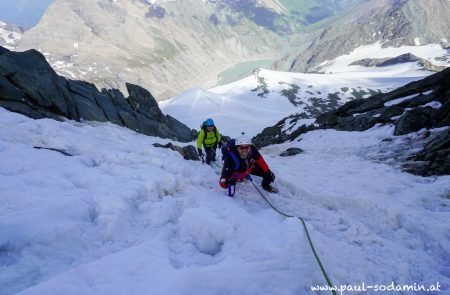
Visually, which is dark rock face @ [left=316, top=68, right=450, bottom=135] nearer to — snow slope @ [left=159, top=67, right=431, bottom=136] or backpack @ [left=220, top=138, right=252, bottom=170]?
backpack @ [left=220, top=138, right=252, bottom=170]

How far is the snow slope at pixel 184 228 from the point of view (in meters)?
4.88

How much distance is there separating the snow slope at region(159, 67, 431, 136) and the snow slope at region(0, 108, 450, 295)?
3035 inches

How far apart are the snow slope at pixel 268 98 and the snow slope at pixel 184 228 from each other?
77.1 m

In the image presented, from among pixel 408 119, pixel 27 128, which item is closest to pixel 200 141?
pixel 27 128

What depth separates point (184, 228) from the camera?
21.7 ft

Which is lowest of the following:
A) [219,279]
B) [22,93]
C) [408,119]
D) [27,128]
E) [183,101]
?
[219,279]

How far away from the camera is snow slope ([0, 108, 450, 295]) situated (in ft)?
16.0

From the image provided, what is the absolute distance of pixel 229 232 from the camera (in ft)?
21.0

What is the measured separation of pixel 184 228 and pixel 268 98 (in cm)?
14479

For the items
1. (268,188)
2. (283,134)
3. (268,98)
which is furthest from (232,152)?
(268,98)

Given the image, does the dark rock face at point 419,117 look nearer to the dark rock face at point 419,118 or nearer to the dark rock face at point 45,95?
the dark rock face at point 419,118

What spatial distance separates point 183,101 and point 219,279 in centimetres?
12850

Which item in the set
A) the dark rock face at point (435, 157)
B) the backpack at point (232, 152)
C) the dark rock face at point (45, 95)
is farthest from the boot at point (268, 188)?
the dark rock face at point (45, 95)

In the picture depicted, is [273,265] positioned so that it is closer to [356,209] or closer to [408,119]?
[356,209]
